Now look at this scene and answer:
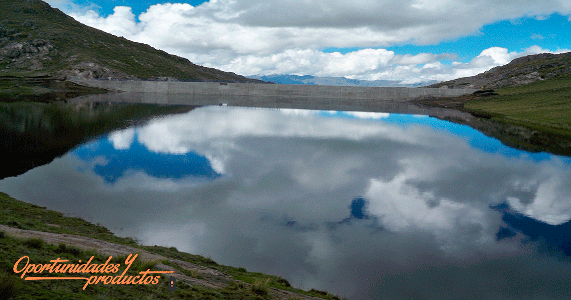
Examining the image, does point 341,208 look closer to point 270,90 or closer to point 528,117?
point 528,117

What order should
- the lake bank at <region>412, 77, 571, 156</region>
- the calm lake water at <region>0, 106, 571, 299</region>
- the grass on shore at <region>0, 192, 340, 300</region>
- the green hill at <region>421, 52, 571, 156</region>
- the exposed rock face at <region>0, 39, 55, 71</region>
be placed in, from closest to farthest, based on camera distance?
the grass on shore at <region>0, 192, 340, 300</region>
the calm lake water at <region>0, 106, 571, 299</region>
the lake bank at <region>412, 77, 571, 156</region>
the green hill at <region>421, 52, 571, 156</region>
the exposed rock face at <region>0, 39, 55, 71</region>

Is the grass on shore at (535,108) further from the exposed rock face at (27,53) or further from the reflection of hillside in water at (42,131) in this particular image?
the exposed rock face at (27,53)

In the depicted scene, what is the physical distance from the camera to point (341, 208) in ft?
70.4

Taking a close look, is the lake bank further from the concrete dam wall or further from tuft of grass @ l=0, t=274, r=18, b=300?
tuft of grass @ l=0, t=274, r=18, b=300

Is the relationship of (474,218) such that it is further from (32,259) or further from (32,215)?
(32,215)

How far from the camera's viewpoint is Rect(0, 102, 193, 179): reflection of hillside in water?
90.0 ft

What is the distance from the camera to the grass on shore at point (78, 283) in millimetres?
7328

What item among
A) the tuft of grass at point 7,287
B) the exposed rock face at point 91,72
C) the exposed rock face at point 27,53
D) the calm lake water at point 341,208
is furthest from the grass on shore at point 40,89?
the tuft of grass at point 7,287

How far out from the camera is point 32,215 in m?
15.6

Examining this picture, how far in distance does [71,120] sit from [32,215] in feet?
126

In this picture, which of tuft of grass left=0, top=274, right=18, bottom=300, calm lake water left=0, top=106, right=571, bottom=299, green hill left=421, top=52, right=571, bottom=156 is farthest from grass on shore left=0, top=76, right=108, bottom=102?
green hill left=421, top=52, right=571, bottom=156

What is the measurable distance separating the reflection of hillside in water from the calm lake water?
71.2 inches

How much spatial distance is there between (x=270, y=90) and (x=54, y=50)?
310 ft

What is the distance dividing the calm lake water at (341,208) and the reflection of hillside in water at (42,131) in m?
1.81
